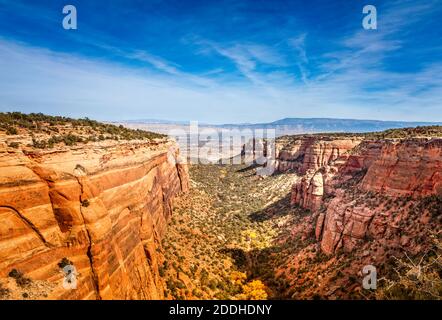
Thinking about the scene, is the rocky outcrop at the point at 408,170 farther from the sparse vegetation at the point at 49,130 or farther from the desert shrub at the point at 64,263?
the desert shrub at the point at 64,263

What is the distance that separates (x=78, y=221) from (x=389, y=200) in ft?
109

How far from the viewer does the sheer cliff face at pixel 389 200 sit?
104 feet

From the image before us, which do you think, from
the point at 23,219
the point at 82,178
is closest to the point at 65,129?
the point at 82,178

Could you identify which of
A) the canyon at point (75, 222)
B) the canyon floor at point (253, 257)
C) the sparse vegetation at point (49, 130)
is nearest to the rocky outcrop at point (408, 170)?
the canyon floor at point (253, 257)

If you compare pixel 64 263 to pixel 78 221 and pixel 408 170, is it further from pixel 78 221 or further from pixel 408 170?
pixel 408 170

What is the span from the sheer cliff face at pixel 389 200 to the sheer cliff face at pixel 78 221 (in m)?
23.0

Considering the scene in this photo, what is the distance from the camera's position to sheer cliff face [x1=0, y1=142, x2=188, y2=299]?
15992 mm

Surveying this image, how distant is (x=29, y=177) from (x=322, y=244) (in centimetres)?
3481

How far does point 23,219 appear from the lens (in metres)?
16.3

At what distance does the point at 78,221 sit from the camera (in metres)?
18.3

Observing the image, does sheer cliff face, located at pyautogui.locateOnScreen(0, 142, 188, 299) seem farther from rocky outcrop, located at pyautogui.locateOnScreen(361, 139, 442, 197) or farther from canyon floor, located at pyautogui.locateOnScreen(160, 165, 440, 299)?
rocky outcrop, located at pyautogui.locateOnScreen(361, 139, 442, 197)

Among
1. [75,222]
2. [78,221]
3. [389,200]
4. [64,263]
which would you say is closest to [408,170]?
[389,200]

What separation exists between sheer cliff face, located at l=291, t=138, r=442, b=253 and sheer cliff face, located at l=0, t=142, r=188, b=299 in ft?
75.4
